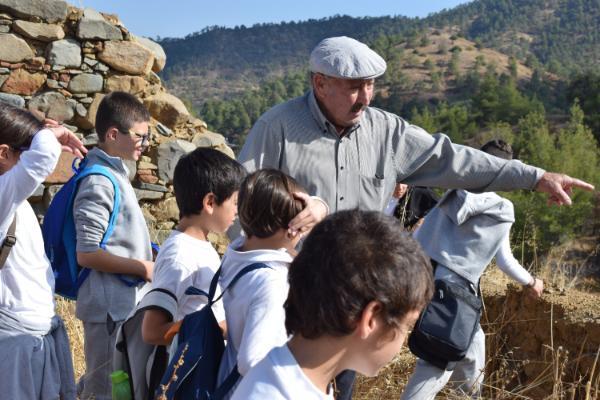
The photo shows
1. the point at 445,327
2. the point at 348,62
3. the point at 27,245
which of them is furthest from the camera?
the point at 445,327

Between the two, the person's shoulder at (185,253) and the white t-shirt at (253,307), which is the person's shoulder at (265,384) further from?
the person's shoulder at (185,253)

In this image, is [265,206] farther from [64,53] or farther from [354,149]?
[64,53]

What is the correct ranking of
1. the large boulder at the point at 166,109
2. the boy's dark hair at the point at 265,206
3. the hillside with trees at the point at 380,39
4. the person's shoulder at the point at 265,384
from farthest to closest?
the hillside with trees at the point at 380,39
the large boulder at the point at 166,109
the boy's dark hair at the point at 265,206
the person's shoulder at the point at 265,384

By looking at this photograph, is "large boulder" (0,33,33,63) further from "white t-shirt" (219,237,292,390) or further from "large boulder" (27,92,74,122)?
"white t-shirt" (219,237,292,390)

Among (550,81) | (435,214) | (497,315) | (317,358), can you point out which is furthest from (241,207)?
(550,81)

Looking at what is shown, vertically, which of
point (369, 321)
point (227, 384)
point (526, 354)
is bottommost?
point (526, 354)

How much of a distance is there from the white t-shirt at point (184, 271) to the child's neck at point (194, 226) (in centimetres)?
3

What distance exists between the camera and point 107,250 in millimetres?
2955

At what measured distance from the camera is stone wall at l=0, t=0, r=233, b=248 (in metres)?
6.57

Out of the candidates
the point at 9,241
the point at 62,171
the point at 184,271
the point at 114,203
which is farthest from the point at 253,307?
the point at 62,171

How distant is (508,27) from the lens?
87500mm

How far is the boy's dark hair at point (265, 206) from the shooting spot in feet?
6.66

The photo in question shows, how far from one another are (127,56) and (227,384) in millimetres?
5486

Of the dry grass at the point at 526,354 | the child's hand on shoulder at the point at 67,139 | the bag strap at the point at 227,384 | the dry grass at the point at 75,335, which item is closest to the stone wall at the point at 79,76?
the dry grass at the point at 75,335
